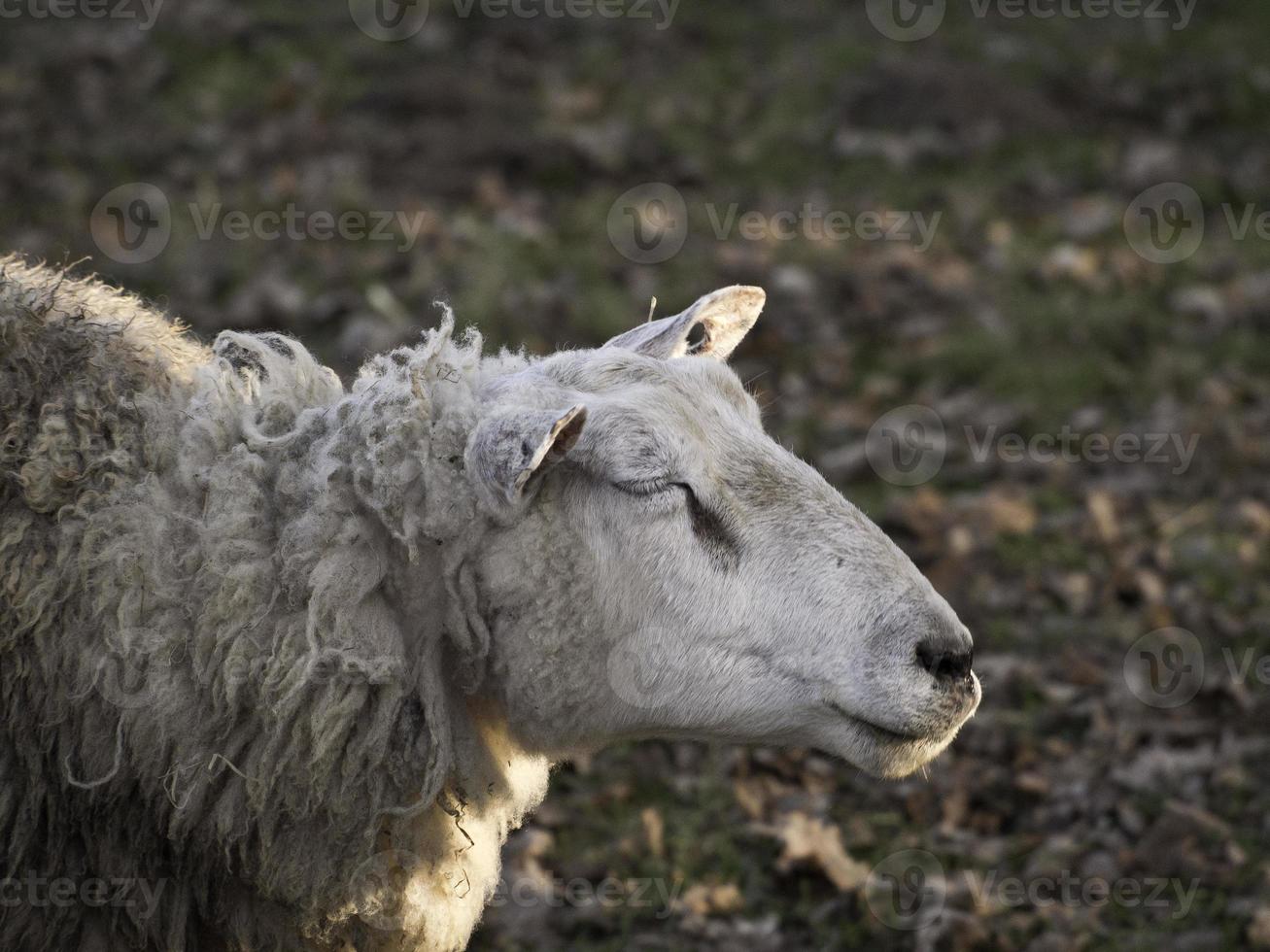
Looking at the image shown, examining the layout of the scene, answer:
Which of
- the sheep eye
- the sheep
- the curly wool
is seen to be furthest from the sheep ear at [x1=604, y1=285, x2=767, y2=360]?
the curly wool

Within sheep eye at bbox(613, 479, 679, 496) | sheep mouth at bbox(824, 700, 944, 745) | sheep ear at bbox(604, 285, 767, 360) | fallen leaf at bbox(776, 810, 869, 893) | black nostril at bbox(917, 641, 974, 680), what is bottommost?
fallen leaf at bbox(776, 810, 869, 893)

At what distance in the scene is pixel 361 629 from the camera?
3062mm

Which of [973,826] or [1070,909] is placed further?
[973,826]

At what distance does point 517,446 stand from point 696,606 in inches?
22.2

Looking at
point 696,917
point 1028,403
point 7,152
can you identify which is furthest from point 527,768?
point 7,152

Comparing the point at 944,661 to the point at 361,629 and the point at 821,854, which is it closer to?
the point at 361,629

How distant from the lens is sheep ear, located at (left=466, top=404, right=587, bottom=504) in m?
2.88

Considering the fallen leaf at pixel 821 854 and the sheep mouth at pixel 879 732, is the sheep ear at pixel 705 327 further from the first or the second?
the fallen leaf at pixel 821 854

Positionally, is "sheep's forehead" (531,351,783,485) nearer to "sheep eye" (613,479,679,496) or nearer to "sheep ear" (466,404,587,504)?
"sheep eye" (613,479,679,496)

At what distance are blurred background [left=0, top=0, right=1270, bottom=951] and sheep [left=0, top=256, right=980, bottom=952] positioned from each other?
149 cm

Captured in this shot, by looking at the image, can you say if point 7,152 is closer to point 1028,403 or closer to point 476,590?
point 1028,403

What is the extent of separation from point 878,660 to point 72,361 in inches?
77.8

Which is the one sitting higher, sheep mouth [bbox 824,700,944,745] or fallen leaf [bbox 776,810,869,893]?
sheep mouth [bbox 824,700,944,745]

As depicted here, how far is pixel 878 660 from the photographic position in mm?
3029
